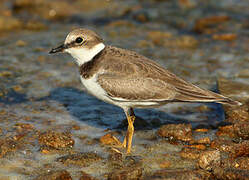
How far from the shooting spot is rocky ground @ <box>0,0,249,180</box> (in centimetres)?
563

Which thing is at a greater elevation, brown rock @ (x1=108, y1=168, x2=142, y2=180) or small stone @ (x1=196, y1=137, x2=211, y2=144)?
brown rock @ (x1=108, y1=168, x2=142, y2=180)

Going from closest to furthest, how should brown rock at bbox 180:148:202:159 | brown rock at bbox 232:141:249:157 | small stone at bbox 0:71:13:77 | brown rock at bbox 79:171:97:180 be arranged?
brown rock at bbox 79:171:97:180, brown rock at bbox 232:141:249:157, brown rock at bbox 180:148:202:159, small stone at bbox 0:71:13:77

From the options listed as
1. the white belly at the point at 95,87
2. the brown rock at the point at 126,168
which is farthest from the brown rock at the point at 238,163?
the white belly at the point at 95,87

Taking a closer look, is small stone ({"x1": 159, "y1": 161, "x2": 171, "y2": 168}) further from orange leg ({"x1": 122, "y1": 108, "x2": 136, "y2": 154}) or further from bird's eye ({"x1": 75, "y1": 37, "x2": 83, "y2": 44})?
bird's eye ({"x1": 75, "y1": 37, "x2": 83, "y2": 44})

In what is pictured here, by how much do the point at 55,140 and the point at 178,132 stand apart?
A: 76.9 inches

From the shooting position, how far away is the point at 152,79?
6.12 metres

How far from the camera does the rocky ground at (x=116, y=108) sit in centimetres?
563

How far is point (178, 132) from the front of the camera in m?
6.45

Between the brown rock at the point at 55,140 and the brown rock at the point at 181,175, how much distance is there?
1512 mm

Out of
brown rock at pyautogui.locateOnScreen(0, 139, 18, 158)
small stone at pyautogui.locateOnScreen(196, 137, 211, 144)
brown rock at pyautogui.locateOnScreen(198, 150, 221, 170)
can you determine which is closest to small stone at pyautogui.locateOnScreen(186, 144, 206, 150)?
small stone at pyautogui.locateOnScreen(196, 137, 211, 144)

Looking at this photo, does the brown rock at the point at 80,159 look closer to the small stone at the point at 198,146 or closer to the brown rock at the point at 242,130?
the small stone at the point at 198,146

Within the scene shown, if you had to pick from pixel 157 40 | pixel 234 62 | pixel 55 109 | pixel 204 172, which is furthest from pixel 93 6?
pixel 204 172

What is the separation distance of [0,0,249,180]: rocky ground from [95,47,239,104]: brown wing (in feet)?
2.26

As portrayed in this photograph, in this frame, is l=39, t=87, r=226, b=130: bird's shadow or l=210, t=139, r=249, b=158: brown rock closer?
l=210, t=139, r=249, b=158: brown rock
